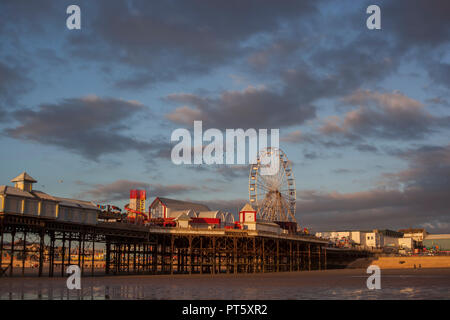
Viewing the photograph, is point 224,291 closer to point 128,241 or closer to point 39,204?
point 39,204

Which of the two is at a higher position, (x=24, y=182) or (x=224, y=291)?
(x=24, y=182)

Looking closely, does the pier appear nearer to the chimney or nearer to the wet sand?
the chimney

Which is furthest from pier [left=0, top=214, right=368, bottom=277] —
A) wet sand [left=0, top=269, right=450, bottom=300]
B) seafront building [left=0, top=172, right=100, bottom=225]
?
wet sand [left=0, top=269, right=450, bottom=300]

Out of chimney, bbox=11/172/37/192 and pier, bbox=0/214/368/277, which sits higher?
chimney, bbox=11/172/37/192

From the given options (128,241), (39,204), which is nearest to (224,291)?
(39,204)

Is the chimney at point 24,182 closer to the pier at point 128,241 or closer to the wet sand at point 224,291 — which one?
the pier at point 128,241

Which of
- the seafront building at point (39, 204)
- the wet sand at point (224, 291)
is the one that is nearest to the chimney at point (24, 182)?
the seafront building at point (39, 204)

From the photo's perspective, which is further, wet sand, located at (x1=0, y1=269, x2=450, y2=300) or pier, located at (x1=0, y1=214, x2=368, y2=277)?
pier, located at (x1=0, y1=214, x2=368, y2=277)

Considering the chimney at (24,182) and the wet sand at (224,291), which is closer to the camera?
the wet sand at (224,291)

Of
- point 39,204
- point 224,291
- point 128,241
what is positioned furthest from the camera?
point 128,241
